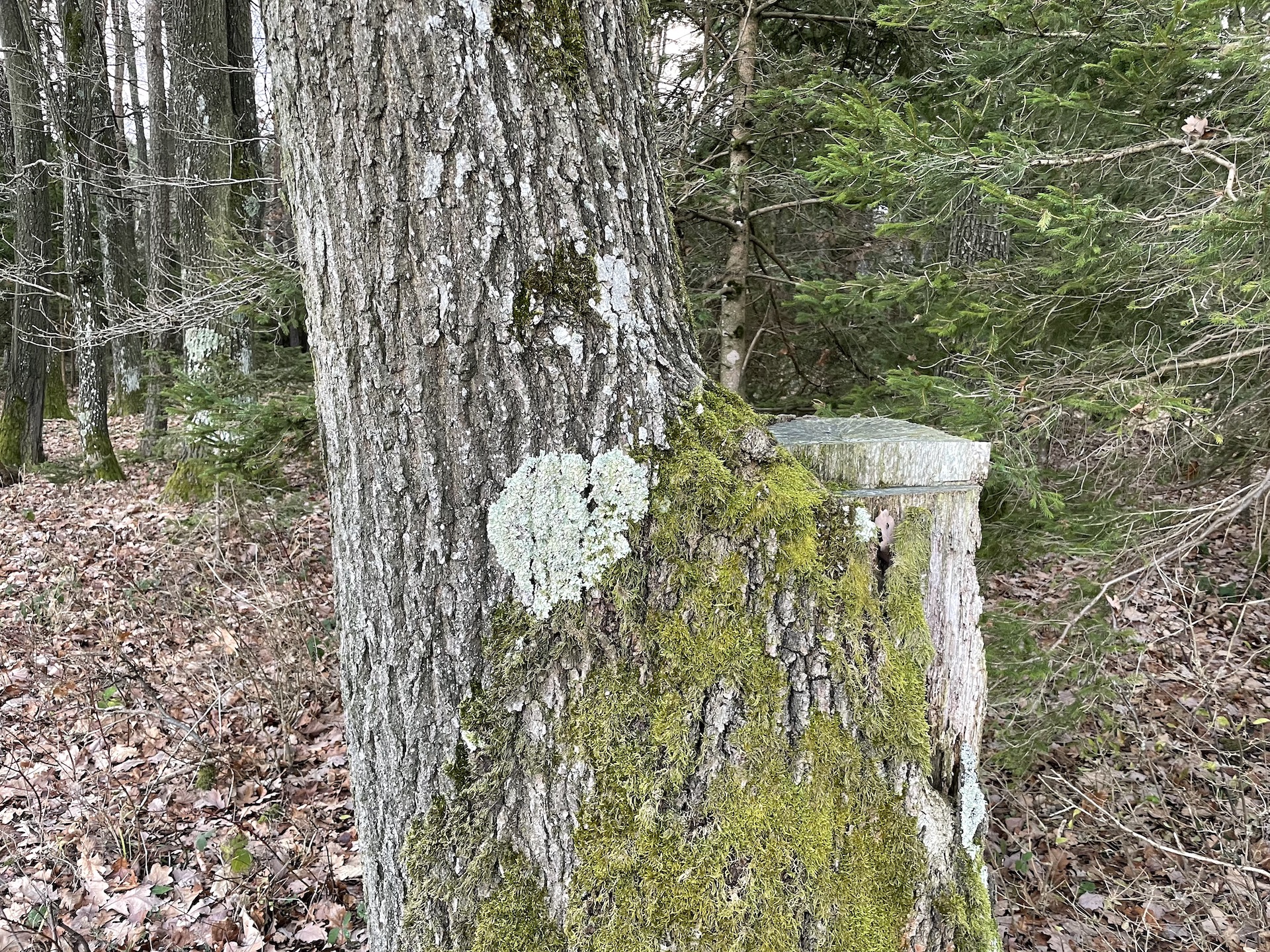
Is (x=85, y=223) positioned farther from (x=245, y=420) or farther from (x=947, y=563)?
(x=947, y=563)

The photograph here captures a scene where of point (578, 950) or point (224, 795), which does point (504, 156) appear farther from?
point (224, 795)

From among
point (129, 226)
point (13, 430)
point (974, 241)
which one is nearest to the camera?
point (974, 241)

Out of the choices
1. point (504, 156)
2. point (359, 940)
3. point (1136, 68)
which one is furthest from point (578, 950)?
point (1136, 68)

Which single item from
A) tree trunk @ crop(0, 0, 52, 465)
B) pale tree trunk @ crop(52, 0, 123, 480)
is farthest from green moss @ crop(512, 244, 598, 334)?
tree trunk @ crop(0, 0, 52, 465)

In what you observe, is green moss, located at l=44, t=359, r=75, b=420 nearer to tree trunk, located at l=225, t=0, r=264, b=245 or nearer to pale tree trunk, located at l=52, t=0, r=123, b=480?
pale tree trunk, located at l=52, t=0, r=123, b=480

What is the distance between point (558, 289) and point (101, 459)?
1104 centimetres

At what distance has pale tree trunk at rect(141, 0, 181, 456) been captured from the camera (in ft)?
25.8

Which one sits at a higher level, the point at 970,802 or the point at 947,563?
the point at 947,563

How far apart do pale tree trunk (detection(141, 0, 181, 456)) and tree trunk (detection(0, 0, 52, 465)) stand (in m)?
1.32

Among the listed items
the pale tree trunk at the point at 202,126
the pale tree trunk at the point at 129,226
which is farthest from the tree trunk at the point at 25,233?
the pale tree trunk at the point at 202,126

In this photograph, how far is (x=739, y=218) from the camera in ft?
17.6

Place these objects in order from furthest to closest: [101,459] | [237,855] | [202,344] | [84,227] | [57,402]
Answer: [57,402], [84,227], [101,459], [202,344], [237,855]

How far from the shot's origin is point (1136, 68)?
3.47 m

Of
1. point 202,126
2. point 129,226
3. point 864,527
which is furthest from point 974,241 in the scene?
point 129,226
